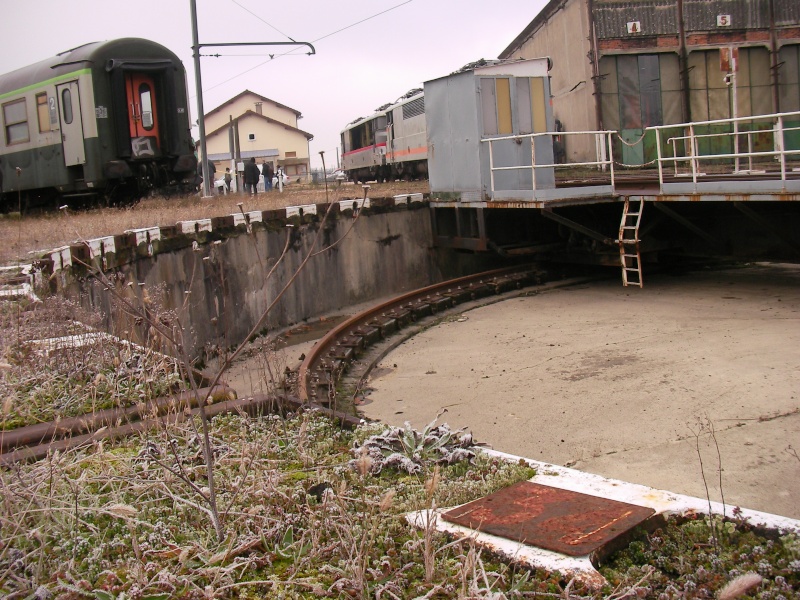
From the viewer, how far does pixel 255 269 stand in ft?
44.7

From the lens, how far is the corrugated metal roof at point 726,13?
2622cm

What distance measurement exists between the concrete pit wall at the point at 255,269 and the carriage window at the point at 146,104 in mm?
4841

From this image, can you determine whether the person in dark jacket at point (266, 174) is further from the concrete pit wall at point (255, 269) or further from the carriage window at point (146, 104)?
the concrete pit wall at point (255, 269)

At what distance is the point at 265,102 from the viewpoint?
75750 millimetres

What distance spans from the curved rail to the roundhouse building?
1225cm

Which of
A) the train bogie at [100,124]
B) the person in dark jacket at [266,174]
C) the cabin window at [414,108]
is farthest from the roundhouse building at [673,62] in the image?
the train bogie at [100,124]

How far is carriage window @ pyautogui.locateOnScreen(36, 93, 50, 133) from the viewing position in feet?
58.1

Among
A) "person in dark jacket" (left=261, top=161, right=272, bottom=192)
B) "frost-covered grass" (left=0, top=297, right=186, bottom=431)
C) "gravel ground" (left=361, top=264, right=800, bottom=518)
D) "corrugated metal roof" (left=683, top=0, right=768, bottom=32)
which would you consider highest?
"corrugated metal roof" (left=683, top=0, right=768, bottom=32)

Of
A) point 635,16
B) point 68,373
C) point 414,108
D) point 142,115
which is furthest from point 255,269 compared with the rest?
point 635,16

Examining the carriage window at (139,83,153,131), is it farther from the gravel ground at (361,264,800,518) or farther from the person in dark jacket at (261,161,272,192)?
the person in dark jacket at (261,161,272,192)

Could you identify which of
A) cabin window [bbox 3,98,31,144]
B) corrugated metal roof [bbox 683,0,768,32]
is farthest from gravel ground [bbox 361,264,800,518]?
corrugated metal roof [bbox 683,0,768,32]

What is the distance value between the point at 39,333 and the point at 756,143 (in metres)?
26.1

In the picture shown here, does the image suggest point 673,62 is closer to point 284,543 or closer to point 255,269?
point 255,269

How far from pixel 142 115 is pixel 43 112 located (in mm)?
2294
